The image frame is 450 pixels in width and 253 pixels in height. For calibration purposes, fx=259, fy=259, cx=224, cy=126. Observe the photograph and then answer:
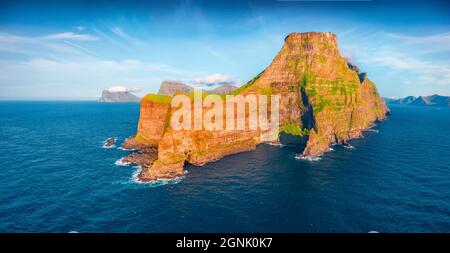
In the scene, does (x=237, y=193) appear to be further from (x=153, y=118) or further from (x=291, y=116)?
(x=291, y=116)

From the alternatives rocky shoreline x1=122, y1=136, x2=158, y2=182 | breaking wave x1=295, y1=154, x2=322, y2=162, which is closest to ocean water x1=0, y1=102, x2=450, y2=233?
breaking wave x1=295, y1=154, x2=322, y2=162

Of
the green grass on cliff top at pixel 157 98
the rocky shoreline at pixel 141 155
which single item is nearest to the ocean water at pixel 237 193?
the rocky shoreline at pixel 141 155

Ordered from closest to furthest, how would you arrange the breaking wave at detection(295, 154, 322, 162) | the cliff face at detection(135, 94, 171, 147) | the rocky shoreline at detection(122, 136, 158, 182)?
the rocky shoreline at detection(122, 136, 158, 182), the breaking wave at detection(295, 154, 322, 162), the cliff face at detection(135, 94, 171, 147)

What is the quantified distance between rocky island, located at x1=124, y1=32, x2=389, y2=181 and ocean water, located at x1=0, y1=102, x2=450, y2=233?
8263 millimetres

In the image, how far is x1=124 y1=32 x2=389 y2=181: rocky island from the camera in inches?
4387

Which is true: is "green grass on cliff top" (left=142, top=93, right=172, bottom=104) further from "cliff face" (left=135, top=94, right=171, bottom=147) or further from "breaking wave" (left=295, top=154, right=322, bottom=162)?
"breaking wave" (left=295, top=154, right=322, bottom=162)

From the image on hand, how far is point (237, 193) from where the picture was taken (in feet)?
274

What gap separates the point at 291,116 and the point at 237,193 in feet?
305

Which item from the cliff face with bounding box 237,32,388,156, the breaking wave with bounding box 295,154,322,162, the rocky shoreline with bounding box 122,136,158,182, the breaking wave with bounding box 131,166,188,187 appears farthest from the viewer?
the cliff face with bounding box 237,32,388,156

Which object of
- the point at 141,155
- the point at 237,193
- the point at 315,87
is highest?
the point at 315,87

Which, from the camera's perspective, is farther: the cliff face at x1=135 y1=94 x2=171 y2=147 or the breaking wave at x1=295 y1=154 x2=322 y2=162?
the cliff face at x1=135 y1=94 x2=171 y2=147

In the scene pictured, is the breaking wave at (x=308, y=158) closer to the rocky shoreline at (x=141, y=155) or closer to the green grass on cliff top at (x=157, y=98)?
the rocky shoreline at (x=141, y=155)

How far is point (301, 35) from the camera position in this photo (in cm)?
18225

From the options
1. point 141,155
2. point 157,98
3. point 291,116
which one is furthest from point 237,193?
point 291,116
